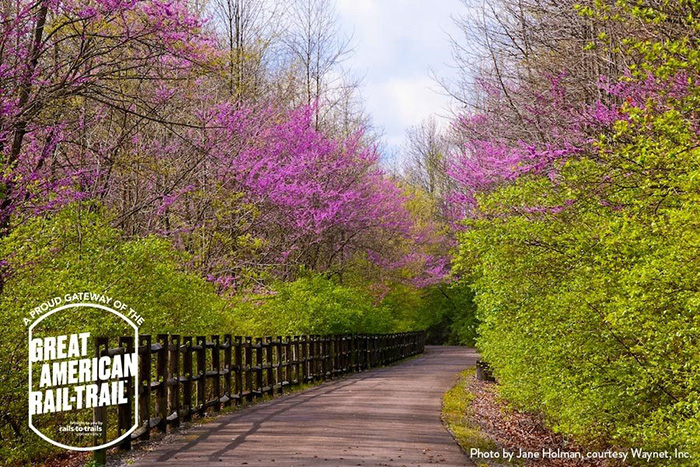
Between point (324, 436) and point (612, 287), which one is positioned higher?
point (612, 287)

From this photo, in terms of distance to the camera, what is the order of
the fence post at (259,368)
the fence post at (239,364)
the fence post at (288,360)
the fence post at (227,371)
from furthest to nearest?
the fence post at (288,360), the fence post at (259,368), the fence post at (239,364), the fence post at (227,371)

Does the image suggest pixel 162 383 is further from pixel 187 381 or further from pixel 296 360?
pixel 296 360

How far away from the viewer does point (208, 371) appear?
1437 centimetres

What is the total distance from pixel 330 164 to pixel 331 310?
5839mm

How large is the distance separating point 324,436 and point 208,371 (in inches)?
144

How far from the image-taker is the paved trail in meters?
9.47

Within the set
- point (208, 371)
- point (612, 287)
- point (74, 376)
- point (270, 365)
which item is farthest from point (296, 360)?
point (612, 287)

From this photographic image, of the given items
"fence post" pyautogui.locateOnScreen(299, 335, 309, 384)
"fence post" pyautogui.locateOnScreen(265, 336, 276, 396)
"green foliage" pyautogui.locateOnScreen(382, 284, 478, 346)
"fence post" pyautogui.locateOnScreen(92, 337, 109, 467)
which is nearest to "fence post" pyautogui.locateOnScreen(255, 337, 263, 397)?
"fence post" pyautogui.locateOnScreen(265, 336, 276, 396)

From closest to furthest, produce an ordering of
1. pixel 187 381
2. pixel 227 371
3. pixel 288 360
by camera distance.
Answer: pixel 187 381, pixel 227 371, pixel 288 360

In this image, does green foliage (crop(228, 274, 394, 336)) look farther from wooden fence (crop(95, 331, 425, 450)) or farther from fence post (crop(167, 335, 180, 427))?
fence post (crop(167, 335, 180, 427))

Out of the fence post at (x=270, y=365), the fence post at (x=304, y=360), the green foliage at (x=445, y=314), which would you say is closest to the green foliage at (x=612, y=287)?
the fence post at (x=270, y=365)

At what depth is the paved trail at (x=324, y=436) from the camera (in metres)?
9.47

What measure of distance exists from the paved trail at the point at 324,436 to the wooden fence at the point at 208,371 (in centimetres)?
46

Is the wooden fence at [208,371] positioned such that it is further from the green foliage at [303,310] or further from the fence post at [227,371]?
the green foliage at [303,310]
